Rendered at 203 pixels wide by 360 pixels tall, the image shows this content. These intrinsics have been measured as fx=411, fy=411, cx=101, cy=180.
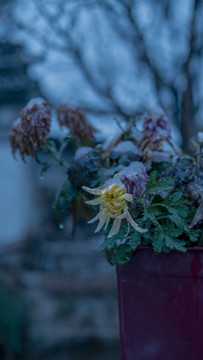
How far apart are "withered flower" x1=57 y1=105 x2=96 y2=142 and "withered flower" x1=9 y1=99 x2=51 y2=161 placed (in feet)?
0.28

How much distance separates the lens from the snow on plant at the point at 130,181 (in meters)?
0.59

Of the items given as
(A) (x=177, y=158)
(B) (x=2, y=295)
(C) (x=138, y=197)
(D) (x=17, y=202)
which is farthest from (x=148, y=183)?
(D) (x=17, y=202)

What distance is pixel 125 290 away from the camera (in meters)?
0.66

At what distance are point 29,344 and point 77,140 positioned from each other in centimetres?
257

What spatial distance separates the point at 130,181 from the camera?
59cm

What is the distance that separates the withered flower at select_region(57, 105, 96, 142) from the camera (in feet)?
2.95

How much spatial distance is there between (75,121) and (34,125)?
140 mm

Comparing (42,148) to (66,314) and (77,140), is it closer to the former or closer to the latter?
(77,140)

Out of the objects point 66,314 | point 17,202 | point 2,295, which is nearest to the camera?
point 2,295

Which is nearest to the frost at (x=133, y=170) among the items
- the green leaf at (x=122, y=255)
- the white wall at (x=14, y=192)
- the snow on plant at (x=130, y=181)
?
the snow on plant at (x=130, y=181)

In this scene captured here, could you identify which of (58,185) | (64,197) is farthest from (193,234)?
(58,185)

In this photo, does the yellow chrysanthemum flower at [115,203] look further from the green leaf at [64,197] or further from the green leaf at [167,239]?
the green leaf at [64,197]

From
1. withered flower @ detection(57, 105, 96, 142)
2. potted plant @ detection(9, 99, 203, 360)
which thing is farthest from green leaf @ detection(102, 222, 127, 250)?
withered flower @ detection(57, 105, 96, 142)

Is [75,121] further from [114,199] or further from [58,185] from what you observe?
[58,185]
